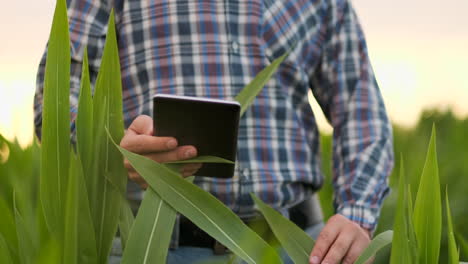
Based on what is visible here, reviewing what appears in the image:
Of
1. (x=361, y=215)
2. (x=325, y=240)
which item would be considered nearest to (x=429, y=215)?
(x=325, y=240)

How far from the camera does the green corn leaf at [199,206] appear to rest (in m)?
0.62

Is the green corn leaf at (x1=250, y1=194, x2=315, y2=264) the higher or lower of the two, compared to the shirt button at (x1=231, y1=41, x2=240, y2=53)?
lower

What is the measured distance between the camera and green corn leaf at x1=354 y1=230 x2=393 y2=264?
636 mm

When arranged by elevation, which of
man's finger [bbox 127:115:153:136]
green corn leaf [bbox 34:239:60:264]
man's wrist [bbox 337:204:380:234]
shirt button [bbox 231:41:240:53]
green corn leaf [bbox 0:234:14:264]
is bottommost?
man's wrist [bbox 337:204:380:234]

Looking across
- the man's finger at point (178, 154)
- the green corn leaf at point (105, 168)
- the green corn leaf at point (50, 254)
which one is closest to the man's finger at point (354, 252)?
the man's finger at point (178, 154)

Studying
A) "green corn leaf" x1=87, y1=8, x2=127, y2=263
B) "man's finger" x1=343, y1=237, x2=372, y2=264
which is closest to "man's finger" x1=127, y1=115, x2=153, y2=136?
"green corn leaf" x1=87, y1=8, x2=127, y2=263

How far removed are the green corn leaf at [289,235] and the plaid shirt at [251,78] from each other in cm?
42

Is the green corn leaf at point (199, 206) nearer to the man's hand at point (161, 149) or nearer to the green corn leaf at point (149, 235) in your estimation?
the green corn leaf at point (149, 235)

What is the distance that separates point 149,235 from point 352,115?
685 mm

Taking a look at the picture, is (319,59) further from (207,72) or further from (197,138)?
(197,138)

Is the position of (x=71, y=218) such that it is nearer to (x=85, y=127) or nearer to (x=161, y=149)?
(x=85, y=127)

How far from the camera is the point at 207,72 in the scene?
1.15m

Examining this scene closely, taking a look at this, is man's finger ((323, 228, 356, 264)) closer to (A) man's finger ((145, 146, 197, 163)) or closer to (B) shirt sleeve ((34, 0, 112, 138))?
(A) man's finger ((145, 146, 197, 163))

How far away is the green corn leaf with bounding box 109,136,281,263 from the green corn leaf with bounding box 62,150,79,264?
Result: 0.24ft
